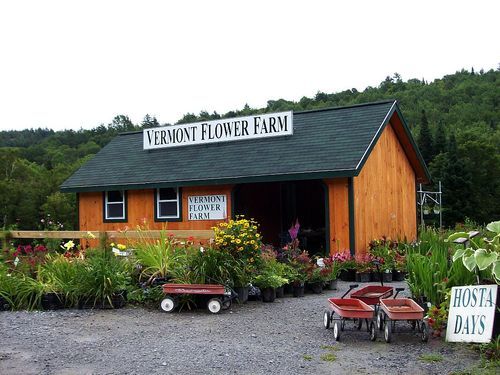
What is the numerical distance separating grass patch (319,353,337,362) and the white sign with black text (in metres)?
10.9

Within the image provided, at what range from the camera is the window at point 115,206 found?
18236 millimetres

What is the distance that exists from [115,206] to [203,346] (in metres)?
12.3

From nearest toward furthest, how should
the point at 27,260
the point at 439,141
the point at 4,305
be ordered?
the point at 4,305 → the point at 27,260 → the point at 439,141

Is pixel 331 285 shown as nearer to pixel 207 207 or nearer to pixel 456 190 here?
pixel 207 207

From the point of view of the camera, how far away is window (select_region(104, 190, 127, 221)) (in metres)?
18.2

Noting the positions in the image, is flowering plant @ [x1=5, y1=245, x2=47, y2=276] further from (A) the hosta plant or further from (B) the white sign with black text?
(B) the white sign with black text

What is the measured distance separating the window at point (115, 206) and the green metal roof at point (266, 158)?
1.45ft

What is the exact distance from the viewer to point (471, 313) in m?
6.48

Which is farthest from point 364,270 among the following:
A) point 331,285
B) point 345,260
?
point 331,285

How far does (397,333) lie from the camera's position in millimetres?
7184

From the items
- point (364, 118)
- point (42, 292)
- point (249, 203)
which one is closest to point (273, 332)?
point (42, 292)

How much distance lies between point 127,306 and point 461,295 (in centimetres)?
493

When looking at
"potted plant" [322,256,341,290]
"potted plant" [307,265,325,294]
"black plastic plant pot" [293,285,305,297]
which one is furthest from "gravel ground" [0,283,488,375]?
"potted plant" [322,256,341,290]

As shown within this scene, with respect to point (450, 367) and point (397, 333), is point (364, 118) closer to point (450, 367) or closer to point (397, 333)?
point (397, 333)
